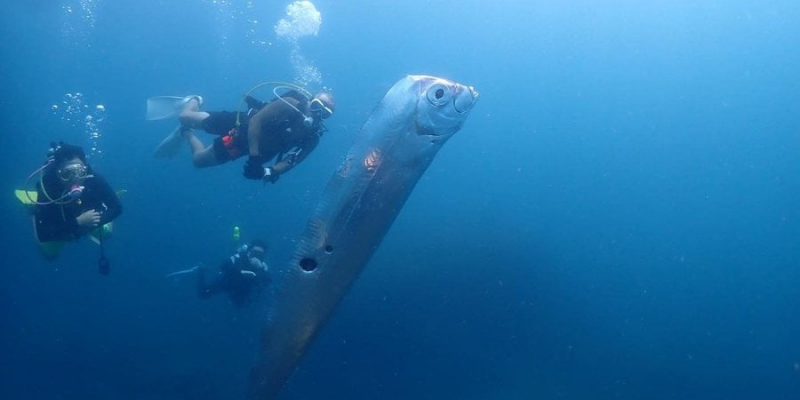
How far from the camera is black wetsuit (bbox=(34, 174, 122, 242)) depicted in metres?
6.87

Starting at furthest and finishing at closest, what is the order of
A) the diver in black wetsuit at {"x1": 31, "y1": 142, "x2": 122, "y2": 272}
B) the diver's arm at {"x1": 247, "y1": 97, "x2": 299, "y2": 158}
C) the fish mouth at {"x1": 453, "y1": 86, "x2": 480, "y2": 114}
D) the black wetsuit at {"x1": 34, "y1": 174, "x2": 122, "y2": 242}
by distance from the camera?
the black wetsuit at {"x1": 34, "y1": 174, "x2": 122, "y2": 242}
the diver in black wetsuit at {"x1": 31, "y1": 142, "x2": 122, "y2": 272}
the diver's arm at {"x1": 247, "y1": 97, "x2": 299, "y2": 158}
the fish mouth at {"x1": 453, "y1": 86, "x2": 480, "y2": 114}

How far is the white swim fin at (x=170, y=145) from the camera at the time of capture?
26.6 feet

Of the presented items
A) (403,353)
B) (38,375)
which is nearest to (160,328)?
(38,375)

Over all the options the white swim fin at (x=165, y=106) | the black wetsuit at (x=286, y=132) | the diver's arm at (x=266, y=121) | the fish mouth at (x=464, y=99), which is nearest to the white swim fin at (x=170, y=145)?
the white swim fin at (x=165, y=106)

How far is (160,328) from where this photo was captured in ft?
58.5

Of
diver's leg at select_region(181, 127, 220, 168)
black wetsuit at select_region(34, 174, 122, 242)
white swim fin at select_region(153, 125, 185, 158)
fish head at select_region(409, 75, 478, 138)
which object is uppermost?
fish head at select_region(409, 75, 478, 138)

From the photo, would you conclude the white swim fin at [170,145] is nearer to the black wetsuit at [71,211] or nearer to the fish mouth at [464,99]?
the black wetsuit at [71,211]

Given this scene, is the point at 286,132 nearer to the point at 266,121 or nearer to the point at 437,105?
the point at 266,121

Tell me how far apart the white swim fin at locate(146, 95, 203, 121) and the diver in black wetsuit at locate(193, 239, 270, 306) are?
397 cm

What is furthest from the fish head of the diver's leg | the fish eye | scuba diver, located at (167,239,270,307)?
scuba diver, located at (167,239,270,307)

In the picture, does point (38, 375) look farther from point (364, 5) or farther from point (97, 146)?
point (364, 5)

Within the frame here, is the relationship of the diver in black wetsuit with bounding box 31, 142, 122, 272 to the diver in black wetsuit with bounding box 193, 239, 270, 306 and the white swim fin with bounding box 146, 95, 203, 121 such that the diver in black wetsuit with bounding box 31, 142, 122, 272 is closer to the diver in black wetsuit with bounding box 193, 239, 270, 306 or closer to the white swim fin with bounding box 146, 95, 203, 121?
the white swim fin with bounding box 146, 95, 203, 121

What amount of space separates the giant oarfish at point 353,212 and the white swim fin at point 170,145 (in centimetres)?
534

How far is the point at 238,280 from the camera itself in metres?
10.9
